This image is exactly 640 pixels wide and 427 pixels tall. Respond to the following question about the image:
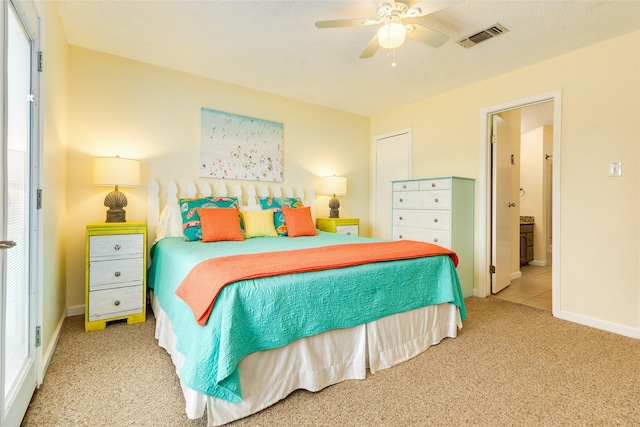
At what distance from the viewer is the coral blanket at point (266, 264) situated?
4.54 ft

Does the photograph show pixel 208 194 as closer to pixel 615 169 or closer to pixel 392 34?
pixel 392 34

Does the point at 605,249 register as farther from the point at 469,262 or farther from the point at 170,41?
the point at 170,41

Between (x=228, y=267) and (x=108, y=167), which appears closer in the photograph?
(x=228, y=267)

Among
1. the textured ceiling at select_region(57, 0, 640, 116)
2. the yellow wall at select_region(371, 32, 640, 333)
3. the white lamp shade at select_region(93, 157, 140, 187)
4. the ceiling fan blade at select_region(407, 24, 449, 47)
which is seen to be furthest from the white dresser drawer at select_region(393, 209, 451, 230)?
the white lamp shade at select_region(93, 157, 140, 187)

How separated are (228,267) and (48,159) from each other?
55.4 inches

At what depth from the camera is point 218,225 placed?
8.89ft

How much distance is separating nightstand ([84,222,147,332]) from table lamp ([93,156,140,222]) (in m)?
0.20

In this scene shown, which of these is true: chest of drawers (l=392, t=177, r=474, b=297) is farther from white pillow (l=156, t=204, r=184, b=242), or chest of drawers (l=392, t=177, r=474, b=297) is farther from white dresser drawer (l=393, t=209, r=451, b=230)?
white pillow (l=156, t=204, r=184, b=242)

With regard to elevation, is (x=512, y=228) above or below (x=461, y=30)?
below

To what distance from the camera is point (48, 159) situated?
1.88m

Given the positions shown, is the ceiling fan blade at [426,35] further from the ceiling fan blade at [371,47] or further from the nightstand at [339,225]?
the nightstand at [339,225]

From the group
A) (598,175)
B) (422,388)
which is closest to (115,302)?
(422,388)

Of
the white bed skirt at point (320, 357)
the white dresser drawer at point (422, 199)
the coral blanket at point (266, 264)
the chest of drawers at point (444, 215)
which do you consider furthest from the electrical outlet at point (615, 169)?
the white bed skirt at point (320, 357)

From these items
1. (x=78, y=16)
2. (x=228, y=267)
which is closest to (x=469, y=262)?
(x=228, y=267)
